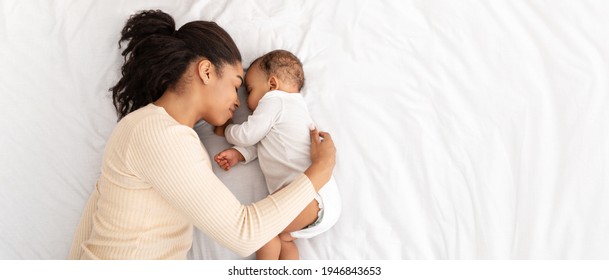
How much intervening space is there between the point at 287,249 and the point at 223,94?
43 cm

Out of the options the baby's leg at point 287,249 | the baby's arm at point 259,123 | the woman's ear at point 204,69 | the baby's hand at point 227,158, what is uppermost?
the woman's ear at point 204,69

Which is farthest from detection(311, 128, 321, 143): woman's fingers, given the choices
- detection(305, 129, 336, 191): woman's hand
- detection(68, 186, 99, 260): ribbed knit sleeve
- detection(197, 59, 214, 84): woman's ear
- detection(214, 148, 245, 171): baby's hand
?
detection(68, 186, 99, 260): ribbed knit sleeve

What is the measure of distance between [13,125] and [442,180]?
1.23m

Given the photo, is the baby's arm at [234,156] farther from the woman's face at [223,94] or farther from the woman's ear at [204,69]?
the woman's ear at [204,69]

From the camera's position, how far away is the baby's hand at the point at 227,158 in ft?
4.62

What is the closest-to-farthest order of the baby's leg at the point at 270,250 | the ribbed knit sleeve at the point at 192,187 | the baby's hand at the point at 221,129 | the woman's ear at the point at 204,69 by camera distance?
the ribbed knit sleeve at the point at 192,187, the woman's ear at the point at 204,69, the baby's leg at the point at 270,250, the baby's hand at the point at 221,129

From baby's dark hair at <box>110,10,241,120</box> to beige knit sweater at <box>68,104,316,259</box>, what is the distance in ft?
0.30

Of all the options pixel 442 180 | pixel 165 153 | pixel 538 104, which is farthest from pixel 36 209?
pixel 538 104

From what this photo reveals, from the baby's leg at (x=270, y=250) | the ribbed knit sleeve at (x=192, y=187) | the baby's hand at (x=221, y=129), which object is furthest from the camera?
the baby's hand at (x=221, y=129)

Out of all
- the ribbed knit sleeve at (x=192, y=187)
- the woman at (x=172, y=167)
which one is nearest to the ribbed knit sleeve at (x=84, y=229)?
the woman at (x=172, y=167)

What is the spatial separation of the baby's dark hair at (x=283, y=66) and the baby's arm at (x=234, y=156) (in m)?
0.21

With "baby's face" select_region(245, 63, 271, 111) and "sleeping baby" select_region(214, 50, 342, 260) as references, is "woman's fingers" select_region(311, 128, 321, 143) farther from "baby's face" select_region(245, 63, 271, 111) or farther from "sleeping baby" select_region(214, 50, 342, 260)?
"baby's face" select_region(245, 63, 271, 111)

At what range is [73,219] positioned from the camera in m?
1.49

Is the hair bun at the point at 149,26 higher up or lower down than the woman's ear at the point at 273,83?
higher up
